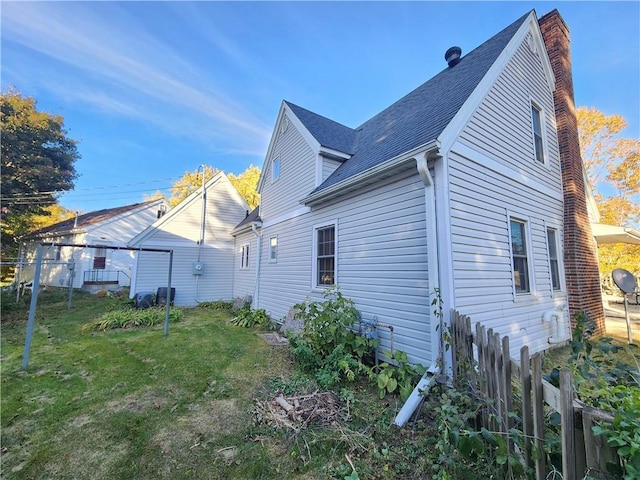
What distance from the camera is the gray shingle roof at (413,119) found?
500cm

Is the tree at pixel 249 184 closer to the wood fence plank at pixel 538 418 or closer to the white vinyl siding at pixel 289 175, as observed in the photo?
the white vinyl siding at pixel 289 175

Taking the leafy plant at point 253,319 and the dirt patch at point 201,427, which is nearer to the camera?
the dirt patch at point 201,427

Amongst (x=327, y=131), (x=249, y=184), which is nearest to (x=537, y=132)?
(x=327, y=131)

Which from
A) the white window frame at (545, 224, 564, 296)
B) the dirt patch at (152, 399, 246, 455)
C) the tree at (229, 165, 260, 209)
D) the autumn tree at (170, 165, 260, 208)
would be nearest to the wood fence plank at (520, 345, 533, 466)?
the dirt patch at (152, 399, 246, 455)

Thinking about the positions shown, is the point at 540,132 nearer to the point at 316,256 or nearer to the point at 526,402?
the point at 316,256

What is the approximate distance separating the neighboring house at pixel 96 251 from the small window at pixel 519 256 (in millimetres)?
19488

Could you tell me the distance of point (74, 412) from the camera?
3.63m

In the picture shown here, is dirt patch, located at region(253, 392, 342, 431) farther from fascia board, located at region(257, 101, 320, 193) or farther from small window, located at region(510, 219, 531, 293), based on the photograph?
fascia board, located at region(257, 101, 320, 193)

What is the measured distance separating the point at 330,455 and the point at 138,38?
11428 millimetres

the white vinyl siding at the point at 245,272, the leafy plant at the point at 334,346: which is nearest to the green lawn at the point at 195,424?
the leafy plant at the point at 334,346

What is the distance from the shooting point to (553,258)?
6961 mm

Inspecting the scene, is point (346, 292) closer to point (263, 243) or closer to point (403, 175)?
point (403, 175)

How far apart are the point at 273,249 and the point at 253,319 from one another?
2.53 meters

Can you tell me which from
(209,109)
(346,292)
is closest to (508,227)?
(346,292)
